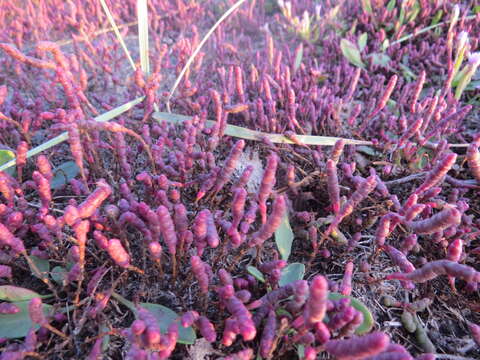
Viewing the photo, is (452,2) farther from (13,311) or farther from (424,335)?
(13,311)

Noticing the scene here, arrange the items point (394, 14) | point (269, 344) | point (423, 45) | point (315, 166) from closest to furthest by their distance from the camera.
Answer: point (269, 344), point (315, 166), point (423, 45), point (394, 14)

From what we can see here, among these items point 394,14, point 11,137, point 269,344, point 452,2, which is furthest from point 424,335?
point 452,2

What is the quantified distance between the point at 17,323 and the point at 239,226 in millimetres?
958

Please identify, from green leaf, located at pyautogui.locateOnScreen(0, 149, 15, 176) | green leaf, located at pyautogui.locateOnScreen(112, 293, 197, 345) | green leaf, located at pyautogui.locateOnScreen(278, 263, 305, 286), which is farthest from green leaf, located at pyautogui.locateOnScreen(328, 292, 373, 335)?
green leaf, located at pyautogui.locateOnScreen(0, 149, 15, 176)

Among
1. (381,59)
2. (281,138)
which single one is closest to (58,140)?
(281,138)

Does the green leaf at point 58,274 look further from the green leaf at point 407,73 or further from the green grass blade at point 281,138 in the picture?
the green leaf at point 407,73

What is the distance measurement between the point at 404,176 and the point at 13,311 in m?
1.95

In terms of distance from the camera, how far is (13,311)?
1.25 m

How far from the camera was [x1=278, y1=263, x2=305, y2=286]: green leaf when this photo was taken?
58.6 inches

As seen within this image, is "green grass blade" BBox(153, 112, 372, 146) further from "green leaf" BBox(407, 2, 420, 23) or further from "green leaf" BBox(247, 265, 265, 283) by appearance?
"green leaf" BBox(407, 2, 420, 23)

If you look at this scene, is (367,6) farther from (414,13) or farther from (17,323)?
(17,323)

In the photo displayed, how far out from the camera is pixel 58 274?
1454 mm

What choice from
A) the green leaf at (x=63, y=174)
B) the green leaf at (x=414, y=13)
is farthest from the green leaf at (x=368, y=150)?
the green leaf at (x=414, y=13)

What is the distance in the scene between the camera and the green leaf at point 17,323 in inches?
51.3
